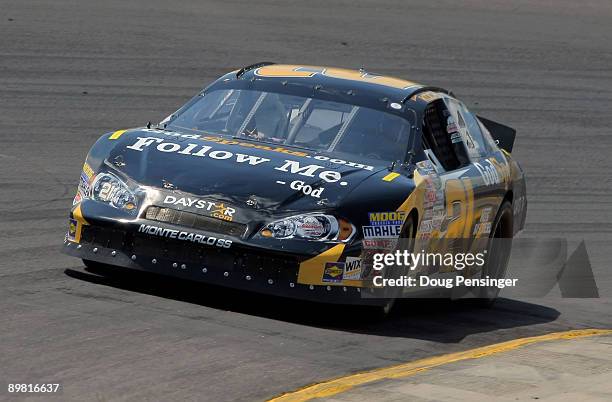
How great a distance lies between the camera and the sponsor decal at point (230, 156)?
7.65 m

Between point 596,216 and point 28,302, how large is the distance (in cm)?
747

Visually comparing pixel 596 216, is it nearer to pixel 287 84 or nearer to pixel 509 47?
pixel 287 84

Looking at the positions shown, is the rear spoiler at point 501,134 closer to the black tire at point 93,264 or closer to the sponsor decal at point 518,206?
the sponsor decal at point 518,206

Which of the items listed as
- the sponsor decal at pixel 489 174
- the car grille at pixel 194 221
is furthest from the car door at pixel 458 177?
the car grille at pixel 194 221

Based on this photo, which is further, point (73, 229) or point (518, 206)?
point (518, 206)

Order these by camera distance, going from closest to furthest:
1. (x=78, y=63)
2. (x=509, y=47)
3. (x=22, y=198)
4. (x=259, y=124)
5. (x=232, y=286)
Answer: (x=232, y=286)
(x=259, y=124)
(x=22, y=198)
(x=78, y=63)
(x=509, y=47)

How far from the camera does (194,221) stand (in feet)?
24.4

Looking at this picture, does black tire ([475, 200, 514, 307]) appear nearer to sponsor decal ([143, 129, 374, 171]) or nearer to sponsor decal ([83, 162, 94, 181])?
sponsor decal ([143, 129, 374, 171])

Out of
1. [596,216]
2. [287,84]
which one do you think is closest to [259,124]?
[287,84]

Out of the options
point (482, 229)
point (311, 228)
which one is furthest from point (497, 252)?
point (311, 228)

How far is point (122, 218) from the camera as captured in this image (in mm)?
7551

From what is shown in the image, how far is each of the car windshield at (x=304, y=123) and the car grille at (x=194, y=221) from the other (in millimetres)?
1120

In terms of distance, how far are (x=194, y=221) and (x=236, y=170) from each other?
408mm

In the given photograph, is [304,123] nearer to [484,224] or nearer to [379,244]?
[379,244]
